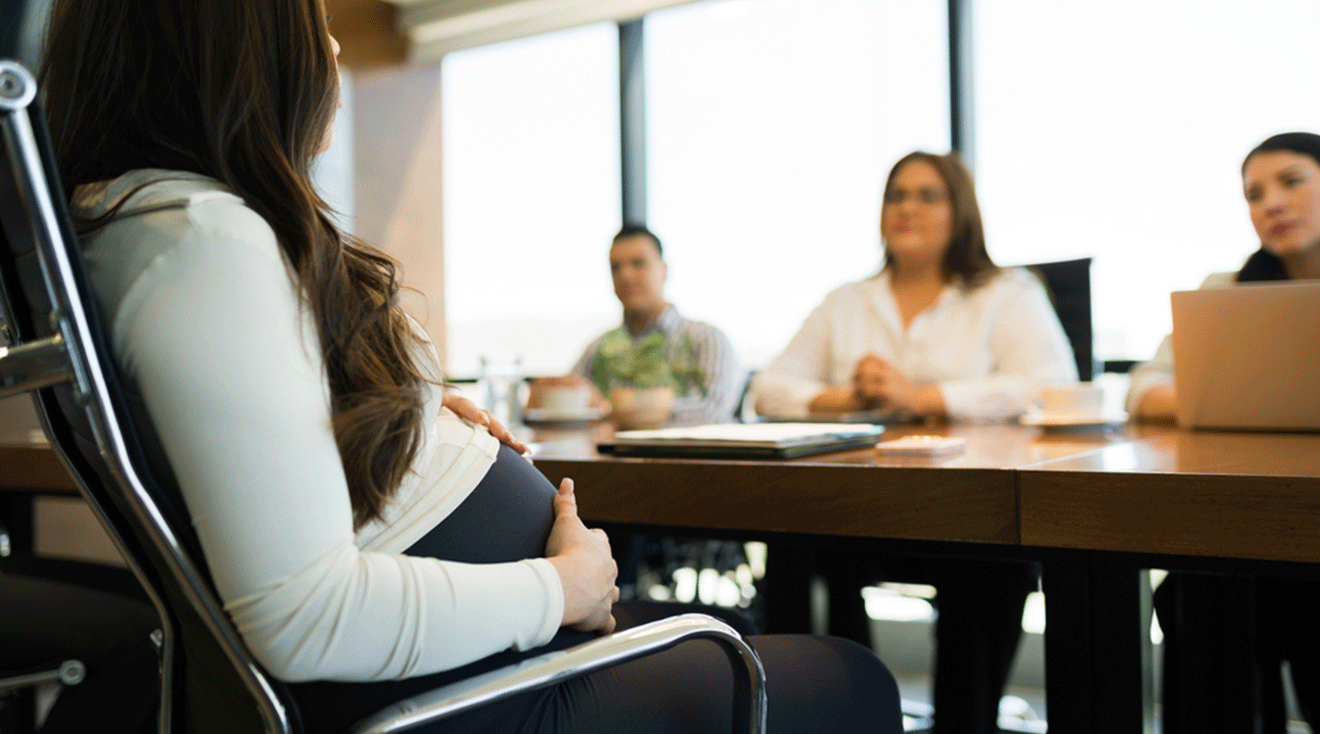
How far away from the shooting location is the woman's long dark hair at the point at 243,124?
71cm

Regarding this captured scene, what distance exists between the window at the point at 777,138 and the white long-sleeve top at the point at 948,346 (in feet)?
4.56

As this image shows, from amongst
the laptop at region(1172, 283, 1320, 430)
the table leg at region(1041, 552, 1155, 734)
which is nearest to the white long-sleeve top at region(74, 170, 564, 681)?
the table leg at region(1041, 552, 1155, 734)

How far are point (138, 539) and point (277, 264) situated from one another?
0.24 metres

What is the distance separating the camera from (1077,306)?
7.98ft

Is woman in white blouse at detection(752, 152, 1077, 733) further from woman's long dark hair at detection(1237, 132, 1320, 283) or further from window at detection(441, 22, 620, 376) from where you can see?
window at detection(441, 22, 620, 376)

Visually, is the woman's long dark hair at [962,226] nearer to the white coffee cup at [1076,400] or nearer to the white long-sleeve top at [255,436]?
the white coffee cup at [1076,400]

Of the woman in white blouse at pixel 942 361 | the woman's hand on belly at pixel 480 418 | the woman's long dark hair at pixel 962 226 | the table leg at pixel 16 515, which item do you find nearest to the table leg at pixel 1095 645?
the woman's hand on belly at pixel 480 418

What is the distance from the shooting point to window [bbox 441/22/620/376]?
5.01 m

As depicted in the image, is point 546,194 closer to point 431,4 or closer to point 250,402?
point 431,4

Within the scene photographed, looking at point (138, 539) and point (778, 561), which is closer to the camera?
point (138, 539)

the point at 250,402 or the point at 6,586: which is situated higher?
the point at 250,402

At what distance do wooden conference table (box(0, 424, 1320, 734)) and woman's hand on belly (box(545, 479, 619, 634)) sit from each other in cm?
27

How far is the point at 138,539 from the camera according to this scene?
0.72 meters

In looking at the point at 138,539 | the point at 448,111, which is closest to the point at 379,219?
the point at 448,111
